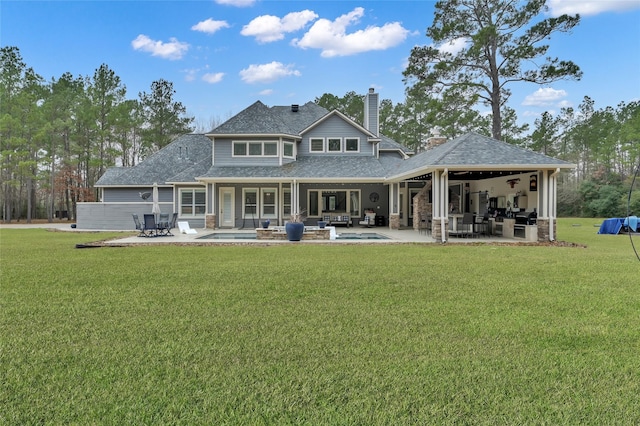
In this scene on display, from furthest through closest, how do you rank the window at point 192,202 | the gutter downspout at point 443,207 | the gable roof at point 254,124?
the window at point 192,202 < the gable roof at point 254,124 < the gutter downspout at point 443,207

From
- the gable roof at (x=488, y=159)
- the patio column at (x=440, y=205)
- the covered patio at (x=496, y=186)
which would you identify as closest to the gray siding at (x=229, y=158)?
the covered patio at (x=496, y=186)

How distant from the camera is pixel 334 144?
22891mm

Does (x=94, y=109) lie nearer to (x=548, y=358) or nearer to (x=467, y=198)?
(x=467, y=198)

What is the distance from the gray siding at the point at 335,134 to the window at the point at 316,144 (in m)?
0.17

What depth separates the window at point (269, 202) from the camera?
21562 mm

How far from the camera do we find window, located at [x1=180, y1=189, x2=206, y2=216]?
2191cm

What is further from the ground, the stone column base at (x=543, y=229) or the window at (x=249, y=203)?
the window at (x=249, y=203)

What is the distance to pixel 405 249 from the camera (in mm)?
11898

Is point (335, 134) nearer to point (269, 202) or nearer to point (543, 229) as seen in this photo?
point (269, 202)

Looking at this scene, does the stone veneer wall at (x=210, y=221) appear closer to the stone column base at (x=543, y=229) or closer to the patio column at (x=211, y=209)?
the patio column at (x=211, y=209)

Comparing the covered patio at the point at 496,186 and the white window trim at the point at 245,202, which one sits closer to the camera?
the covered patio at the point at 496,186

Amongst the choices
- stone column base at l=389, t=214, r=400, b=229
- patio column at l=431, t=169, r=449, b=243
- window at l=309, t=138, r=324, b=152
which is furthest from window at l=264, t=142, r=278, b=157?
patio column at l=431, t=169, r=449, b=243

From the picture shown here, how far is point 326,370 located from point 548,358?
1.99 m

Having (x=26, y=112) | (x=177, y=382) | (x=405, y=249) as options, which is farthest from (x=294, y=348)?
(x=26, y=112)
